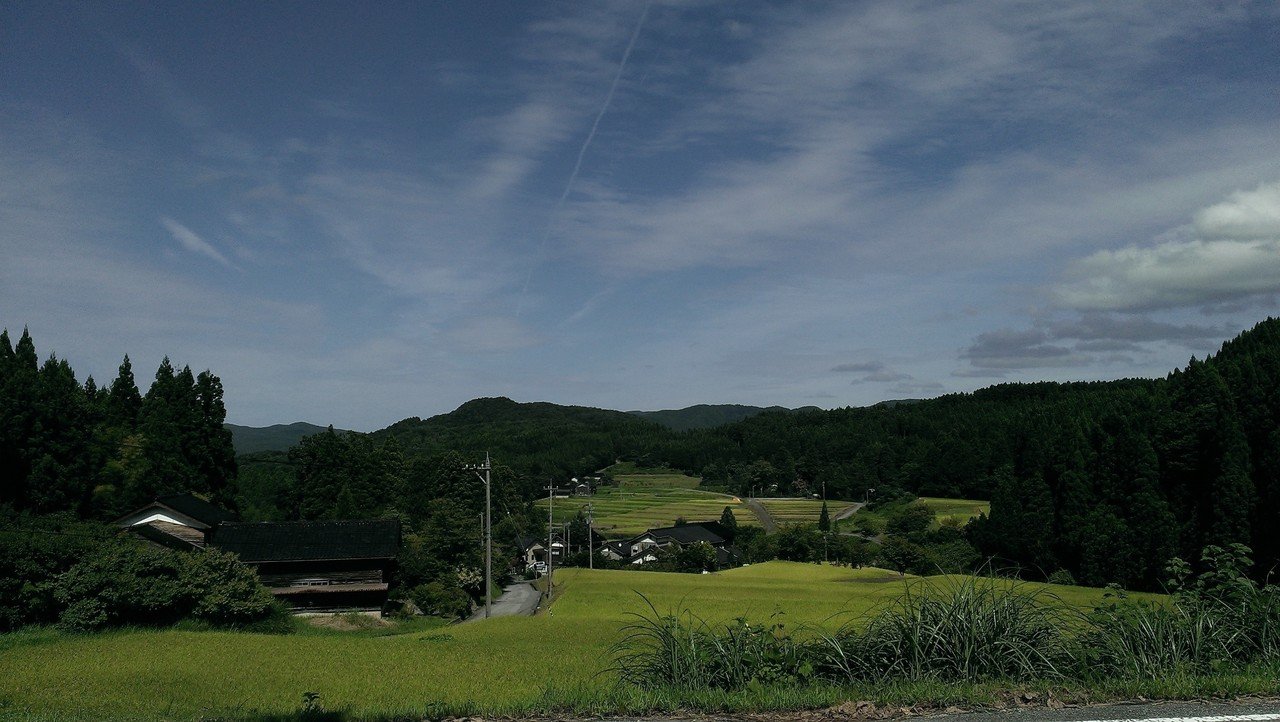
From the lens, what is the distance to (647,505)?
361 ft

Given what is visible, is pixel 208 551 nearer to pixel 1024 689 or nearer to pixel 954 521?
pixel 1024 689

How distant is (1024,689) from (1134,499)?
154ft

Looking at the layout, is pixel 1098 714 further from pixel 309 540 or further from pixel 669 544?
pixel 669 544

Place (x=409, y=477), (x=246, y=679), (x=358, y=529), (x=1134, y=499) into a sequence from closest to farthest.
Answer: (x=246, y=679) → (x=358, y=529) → (x=1134, y=499) → (x=409, y=477)

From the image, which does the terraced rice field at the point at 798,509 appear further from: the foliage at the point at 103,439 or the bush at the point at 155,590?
the bush at the point at 155,590

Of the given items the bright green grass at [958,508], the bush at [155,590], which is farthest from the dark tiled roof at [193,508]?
the bright green grass at [958,508]

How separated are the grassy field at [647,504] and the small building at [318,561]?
5292cm

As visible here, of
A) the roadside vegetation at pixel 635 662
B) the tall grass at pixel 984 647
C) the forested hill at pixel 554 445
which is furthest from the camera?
the forested hill at pixel 554 445

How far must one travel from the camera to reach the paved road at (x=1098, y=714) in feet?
17.0

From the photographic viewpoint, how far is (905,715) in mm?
5496

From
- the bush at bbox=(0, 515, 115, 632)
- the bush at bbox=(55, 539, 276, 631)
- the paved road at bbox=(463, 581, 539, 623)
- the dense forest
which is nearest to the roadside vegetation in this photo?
the bush at bbox=(0, 515, 115, 632)

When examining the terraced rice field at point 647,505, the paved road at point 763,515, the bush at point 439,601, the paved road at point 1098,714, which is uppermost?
the paved road at point 1098,714

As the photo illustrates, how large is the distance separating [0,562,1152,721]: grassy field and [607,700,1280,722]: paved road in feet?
1.16

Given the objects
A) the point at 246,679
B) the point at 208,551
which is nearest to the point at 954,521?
the point at 208,551
